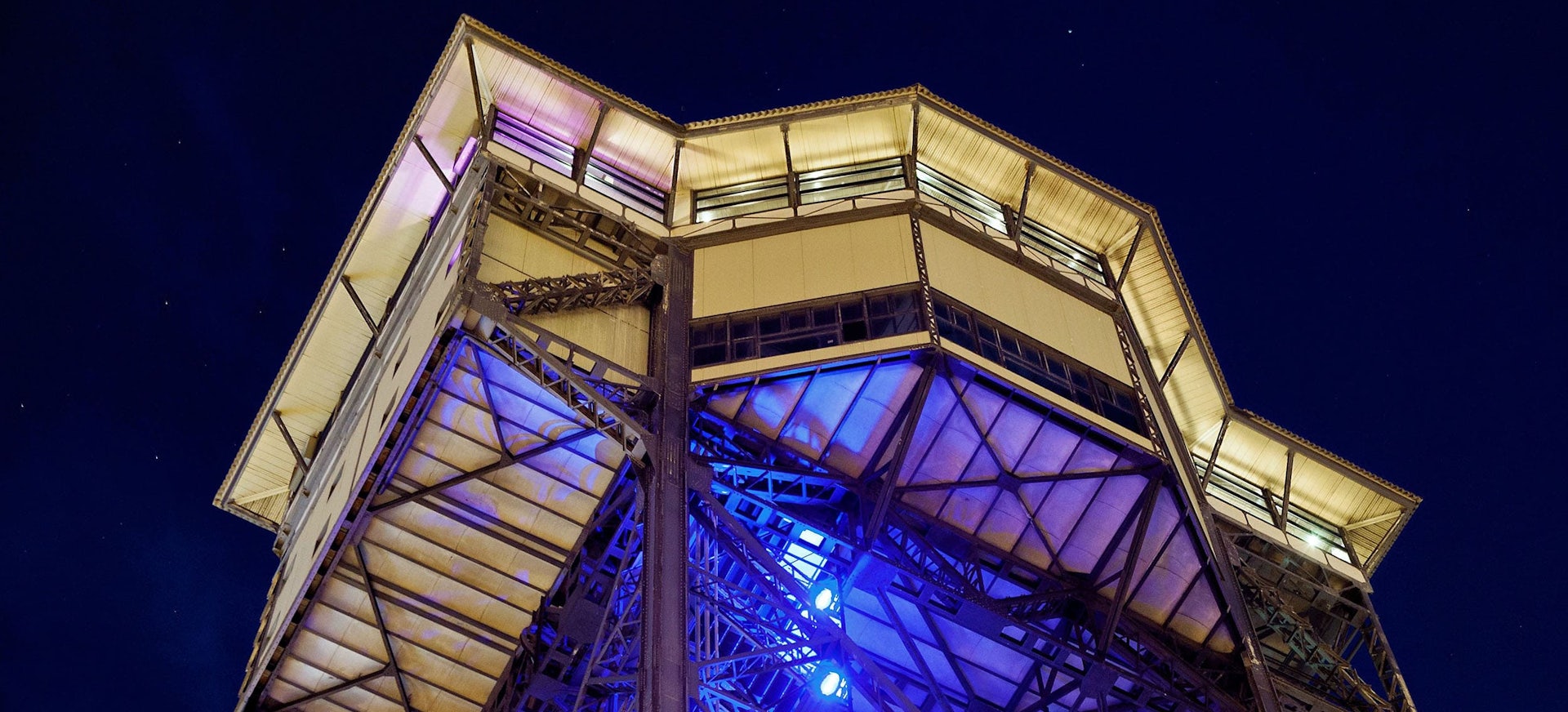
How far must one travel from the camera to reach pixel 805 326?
104 feet

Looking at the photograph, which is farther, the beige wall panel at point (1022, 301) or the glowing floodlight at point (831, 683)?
the beige wall panel at point (1022, 301)

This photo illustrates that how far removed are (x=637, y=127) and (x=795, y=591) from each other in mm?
11843

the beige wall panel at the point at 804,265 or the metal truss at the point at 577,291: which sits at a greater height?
the beige wall panel at the point at 804,265

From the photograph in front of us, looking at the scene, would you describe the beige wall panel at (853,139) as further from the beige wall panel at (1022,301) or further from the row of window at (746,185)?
the beige wall panel at (1022,301)

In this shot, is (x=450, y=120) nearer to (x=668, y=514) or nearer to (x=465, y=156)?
(x=465, y=156)

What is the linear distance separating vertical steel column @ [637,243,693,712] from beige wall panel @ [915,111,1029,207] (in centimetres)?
655

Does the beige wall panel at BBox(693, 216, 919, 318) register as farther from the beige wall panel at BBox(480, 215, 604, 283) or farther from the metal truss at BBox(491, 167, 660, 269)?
the beige wall panel at BBox(480, 215, 604, 283)

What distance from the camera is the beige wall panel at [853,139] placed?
3644 centimetres

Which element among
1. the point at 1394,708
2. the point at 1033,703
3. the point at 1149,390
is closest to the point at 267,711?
the point at 1033,703

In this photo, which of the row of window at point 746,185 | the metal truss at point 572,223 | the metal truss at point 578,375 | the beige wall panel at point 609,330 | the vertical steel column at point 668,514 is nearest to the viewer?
the vertical steel column at point 668,514

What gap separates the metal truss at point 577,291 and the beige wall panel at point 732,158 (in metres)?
3.63

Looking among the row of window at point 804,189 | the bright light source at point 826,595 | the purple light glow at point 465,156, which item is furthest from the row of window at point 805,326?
the purple light glow at point 465,156

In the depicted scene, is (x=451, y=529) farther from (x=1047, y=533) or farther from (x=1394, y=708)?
(x=1394, y=708)

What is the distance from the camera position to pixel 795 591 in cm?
3005
